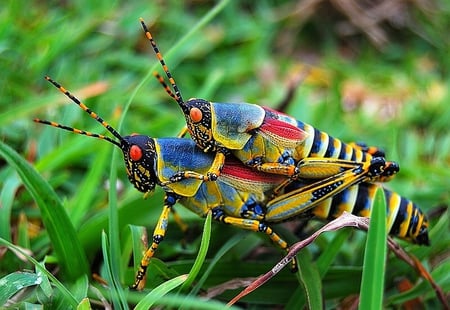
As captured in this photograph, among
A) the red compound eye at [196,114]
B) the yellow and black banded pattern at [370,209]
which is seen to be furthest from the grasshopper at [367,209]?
the red compound eye at [196,114]

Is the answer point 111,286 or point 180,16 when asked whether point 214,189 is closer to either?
point 111,286

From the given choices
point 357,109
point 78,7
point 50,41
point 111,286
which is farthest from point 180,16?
point 111,286

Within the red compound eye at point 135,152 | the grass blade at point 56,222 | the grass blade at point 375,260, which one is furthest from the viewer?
the grass blade at point 56,222

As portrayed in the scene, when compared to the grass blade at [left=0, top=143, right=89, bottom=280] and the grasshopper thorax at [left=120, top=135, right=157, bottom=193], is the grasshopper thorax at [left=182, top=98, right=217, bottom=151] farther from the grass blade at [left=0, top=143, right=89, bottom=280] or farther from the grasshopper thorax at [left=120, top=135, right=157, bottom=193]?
the grass blade at [left=0, top=143, right=89, bottom=280]

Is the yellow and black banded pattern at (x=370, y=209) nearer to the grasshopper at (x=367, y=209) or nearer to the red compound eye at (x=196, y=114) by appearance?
the grasshopper at (x=367, y=209)

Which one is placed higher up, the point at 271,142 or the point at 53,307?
the point at 271,142

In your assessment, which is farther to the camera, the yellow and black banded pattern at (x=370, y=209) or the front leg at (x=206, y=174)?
the yellow and black banded pattern at (x=370, y=209)

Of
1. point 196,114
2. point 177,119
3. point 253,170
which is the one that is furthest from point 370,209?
point 177,119

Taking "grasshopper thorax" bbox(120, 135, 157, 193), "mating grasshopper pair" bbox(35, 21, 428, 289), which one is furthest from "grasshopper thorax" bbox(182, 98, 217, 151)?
"grasshopper thorax" bbox(120, 135, 157, 193)
